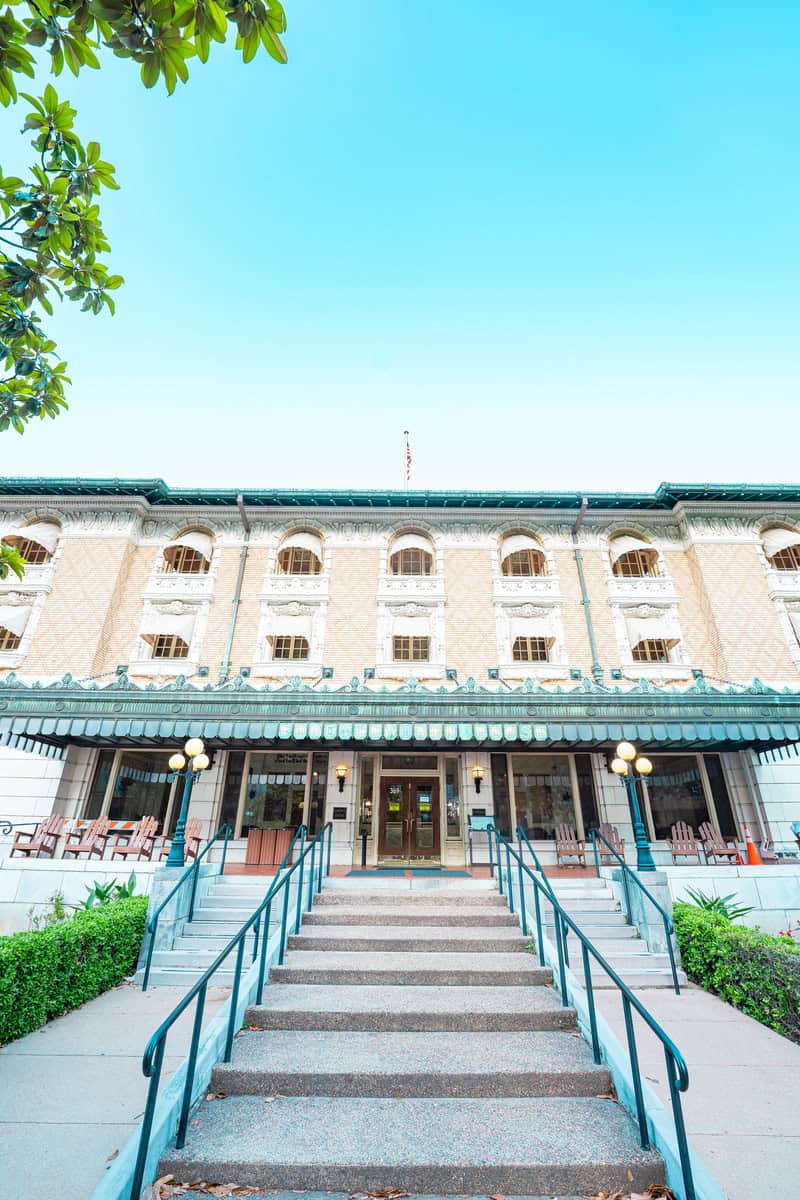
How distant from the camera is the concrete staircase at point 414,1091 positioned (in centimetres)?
337

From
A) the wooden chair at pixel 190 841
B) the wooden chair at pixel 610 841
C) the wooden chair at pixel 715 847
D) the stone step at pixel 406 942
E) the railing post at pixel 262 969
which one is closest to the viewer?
the railing post at pixel 262 969

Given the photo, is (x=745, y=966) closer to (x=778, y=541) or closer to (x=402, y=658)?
(x=402, y=658)

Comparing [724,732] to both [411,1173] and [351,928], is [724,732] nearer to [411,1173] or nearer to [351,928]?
[351,928]

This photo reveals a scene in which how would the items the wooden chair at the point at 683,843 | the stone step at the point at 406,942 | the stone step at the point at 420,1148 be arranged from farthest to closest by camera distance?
the wooden chair at the point at 683,843 → the stone step at the point at 406,942 → the stone step at the point at 420,1148

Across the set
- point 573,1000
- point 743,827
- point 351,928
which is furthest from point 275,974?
point 743,827

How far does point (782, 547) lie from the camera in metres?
18.5

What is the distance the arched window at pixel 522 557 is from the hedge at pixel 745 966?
12.2 metres

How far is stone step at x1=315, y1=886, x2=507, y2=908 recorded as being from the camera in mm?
8703

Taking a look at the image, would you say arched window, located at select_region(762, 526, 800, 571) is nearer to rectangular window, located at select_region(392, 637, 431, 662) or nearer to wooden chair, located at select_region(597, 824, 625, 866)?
wooden chair, located at select_region(597, 824, 625, 866)

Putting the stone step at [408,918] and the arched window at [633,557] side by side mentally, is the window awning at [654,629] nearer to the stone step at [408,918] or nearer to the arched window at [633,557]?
the arched window at [633,557]

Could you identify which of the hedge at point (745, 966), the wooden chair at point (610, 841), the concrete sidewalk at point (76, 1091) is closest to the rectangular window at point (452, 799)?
the wooden chair at point (610, 841)

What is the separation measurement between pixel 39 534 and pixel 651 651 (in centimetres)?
2119

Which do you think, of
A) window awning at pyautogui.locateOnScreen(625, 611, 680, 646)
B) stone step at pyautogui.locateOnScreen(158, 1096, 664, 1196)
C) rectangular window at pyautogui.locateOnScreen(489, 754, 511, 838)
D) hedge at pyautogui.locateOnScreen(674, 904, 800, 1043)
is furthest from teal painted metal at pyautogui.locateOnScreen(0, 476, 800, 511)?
stone step at pyautogui.locateOnScreen(158, 1096, 664, 1196)

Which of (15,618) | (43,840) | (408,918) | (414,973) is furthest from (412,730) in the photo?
(15,618)
